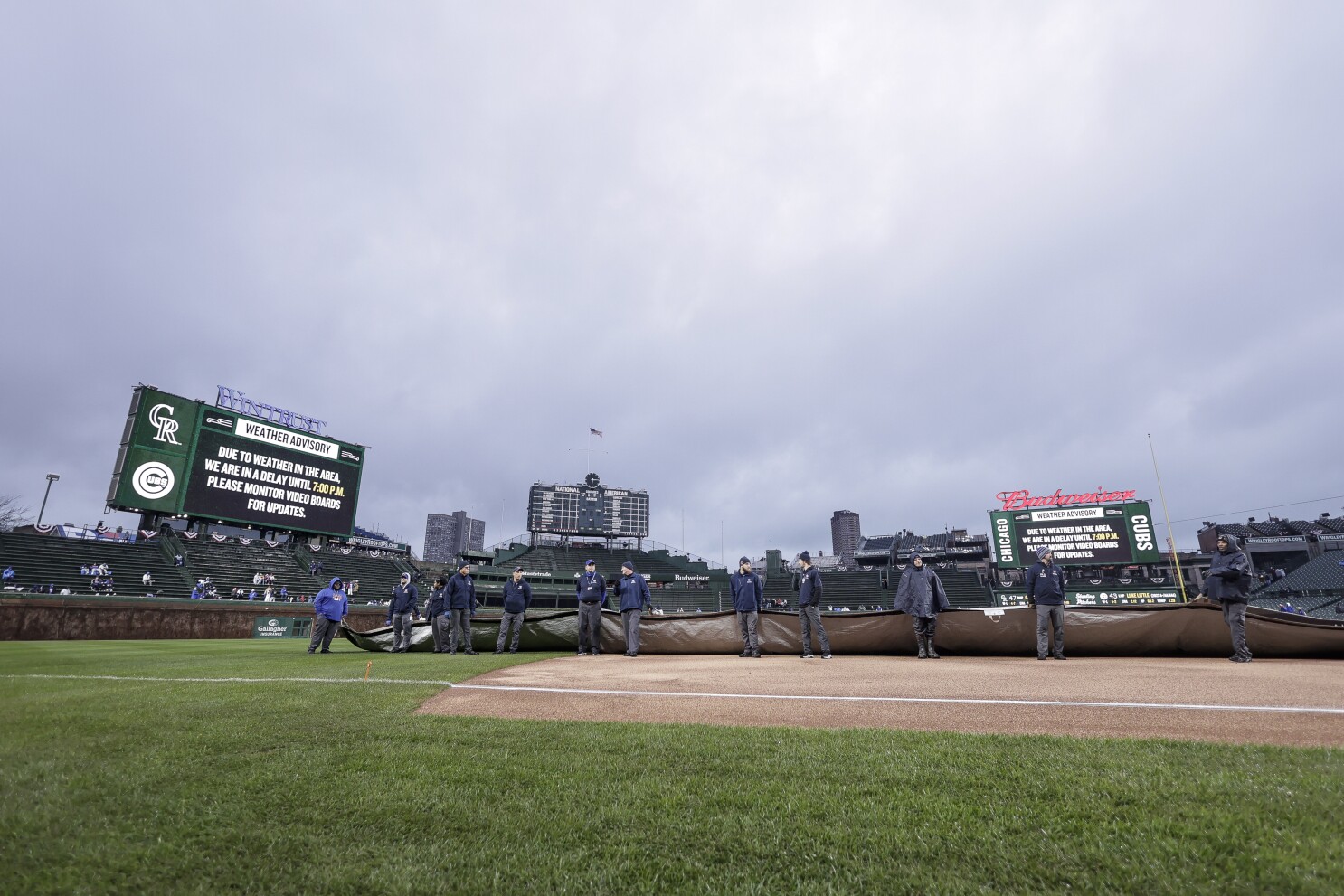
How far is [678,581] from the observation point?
54.9 metres

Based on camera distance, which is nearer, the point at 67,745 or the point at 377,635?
the point at 67,745

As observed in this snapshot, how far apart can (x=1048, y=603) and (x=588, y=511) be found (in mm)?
51600

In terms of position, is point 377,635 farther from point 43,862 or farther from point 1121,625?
point 1121,625

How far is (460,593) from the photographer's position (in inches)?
517

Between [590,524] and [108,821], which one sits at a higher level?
[590,524]

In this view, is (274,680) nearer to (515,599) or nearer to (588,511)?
(515,599)

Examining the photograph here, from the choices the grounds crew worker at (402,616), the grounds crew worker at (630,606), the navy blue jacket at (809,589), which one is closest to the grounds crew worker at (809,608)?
the navy blue jacket at (809,589)

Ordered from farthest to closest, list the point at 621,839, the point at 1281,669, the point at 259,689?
the point at 1281,669
the point at 259,689
the point at 621,839

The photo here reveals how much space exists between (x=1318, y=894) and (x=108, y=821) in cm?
472

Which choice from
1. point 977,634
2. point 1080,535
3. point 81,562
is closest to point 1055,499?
point 1080,535

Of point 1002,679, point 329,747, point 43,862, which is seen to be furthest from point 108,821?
point 1002,679

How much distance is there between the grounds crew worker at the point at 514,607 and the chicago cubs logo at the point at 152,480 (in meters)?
29.7

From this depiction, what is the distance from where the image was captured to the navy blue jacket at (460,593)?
13.1 m

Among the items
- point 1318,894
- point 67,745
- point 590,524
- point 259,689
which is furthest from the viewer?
point 590,524
